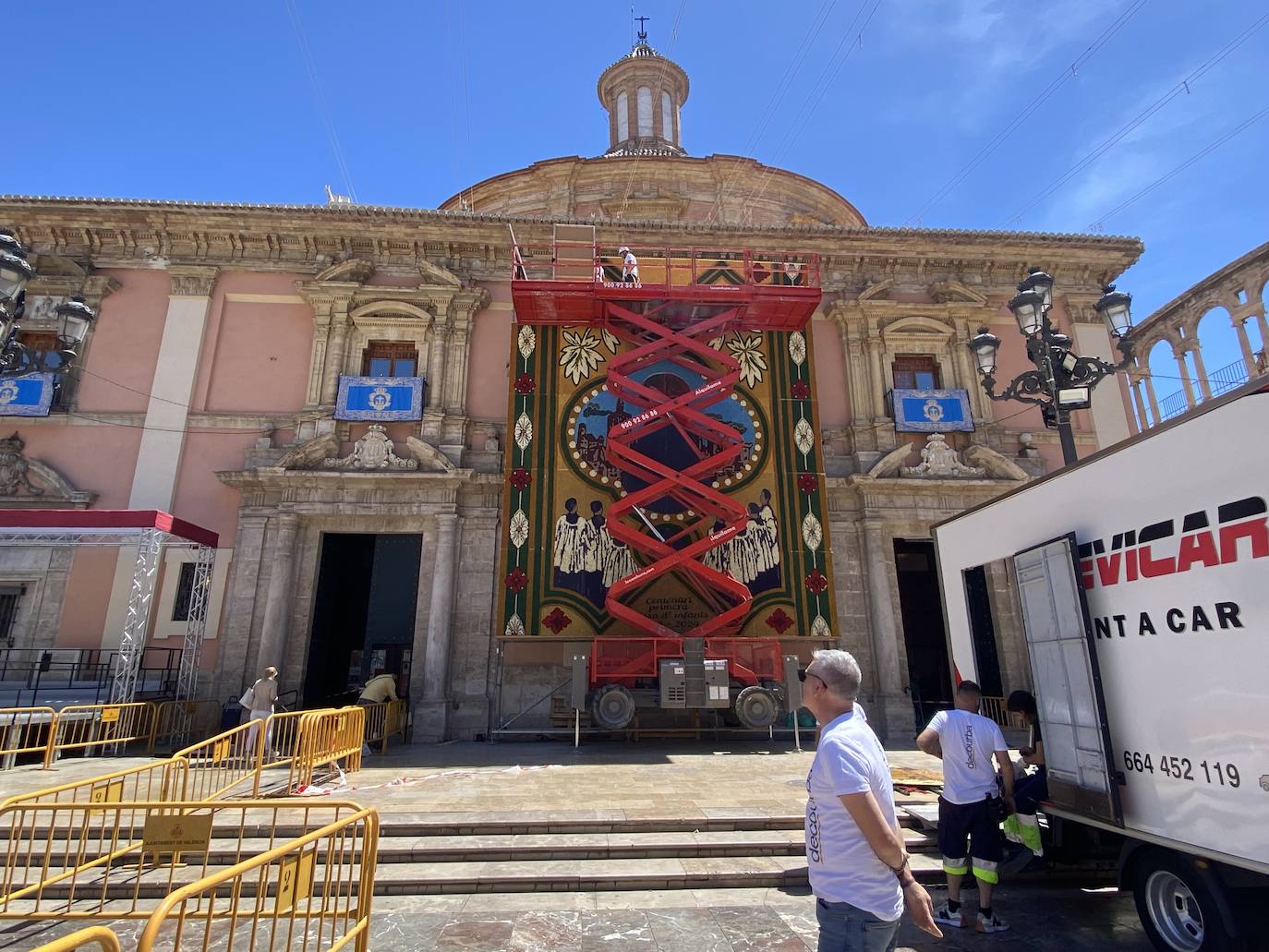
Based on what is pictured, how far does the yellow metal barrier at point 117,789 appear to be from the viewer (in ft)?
16.8

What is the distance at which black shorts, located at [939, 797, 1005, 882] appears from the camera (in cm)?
454

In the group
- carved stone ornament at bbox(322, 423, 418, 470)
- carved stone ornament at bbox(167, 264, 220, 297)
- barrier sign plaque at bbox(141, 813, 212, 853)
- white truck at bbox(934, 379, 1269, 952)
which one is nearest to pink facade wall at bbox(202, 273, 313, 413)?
carved stone ornament at bbox(167, 264, 220, 297)

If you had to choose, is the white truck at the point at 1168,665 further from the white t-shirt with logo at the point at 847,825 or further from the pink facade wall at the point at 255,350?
the pink facade wall at the point at 255,350

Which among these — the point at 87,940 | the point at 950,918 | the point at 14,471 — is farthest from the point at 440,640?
the point at 87,940

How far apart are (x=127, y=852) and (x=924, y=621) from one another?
57.9ft

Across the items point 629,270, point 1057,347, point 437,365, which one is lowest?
point 1057,347

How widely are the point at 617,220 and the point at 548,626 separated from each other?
965cm

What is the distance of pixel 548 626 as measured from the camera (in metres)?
12.9

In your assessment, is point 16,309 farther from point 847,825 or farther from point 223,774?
point 847,825

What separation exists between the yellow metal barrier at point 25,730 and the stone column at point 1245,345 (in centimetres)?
2349

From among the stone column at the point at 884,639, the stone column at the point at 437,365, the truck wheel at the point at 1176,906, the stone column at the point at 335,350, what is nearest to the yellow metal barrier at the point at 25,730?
the stone column at the point at 335,350

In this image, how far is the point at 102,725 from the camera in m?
10.5

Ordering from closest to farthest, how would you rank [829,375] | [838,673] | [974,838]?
[838,673], [974,838], [829,375]

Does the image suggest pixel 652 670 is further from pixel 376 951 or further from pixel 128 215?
pixel 128 215
